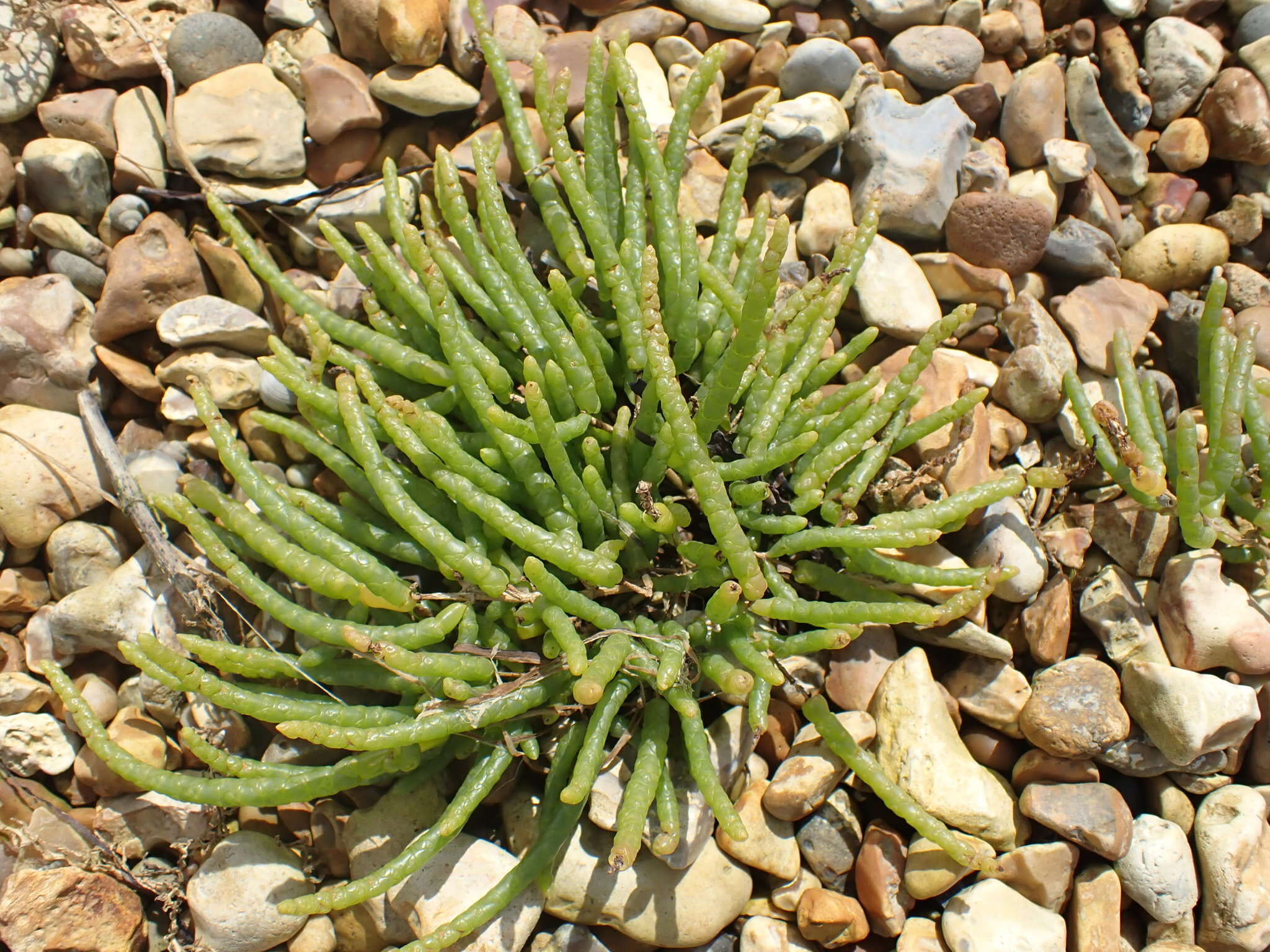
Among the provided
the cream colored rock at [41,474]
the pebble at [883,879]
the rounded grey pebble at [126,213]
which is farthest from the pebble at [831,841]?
the rounded grey pebble at [126,213]

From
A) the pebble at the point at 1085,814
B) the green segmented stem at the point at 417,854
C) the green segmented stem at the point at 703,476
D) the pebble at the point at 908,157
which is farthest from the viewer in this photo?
the pebble at the point at 908,157

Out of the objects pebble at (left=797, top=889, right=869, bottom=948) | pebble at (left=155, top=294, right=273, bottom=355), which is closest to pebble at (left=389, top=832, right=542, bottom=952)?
pebble at (left=797, top=889, right=869, bottom=948)

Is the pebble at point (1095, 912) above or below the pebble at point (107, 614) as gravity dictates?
below

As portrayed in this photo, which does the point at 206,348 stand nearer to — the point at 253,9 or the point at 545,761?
the point at 253,9

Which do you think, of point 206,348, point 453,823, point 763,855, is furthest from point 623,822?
point 206,348

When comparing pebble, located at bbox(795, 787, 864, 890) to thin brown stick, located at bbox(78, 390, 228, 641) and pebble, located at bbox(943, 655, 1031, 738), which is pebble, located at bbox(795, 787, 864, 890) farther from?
thin brown stick, located at bbox(78, 390, 228, 641)

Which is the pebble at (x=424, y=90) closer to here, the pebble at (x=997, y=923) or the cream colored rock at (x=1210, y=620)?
the cream colored rock at (x=1210, y=620)
